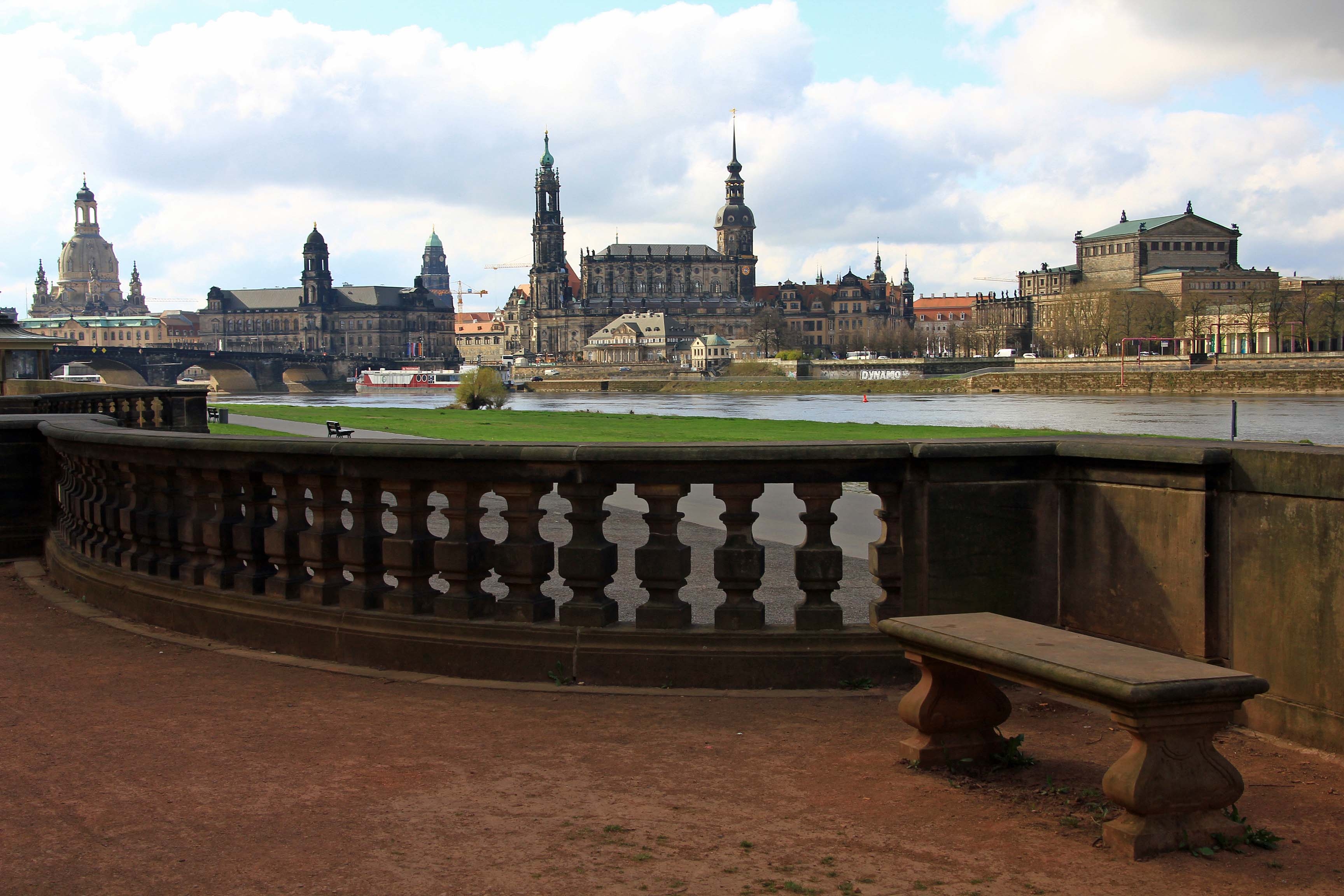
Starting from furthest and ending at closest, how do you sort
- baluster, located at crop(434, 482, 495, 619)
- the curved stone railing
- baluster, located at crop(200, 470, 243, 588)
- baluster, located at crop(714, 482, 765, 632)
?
baluster, located at crop(200, 470, 243, 588)
baluster, located at crop(434, 482, 495, 619)
baluster, located at crop(714, 482, 765, 632)
the curved stone railing

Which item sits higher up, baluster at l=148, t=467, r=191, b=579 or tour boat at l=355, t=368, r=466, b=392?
baluster at l=148, t=467, r=191, b=579

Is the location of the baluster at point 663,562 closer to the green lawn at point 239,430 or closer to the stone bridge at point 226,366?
the green lawn at point 239,430

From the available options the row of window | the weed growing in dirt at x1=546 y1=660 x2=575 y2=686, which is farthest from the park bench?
the row of window

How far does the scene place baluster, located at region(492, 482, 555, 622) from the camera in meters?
5.05

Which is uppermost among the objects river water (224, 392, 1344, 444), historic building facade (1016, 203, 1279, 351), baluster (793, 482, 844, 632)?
historic building facade (1016, 203, 1279, 351)

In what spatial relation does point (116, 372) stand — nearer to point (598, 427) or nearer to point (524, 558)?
point (598, 427)

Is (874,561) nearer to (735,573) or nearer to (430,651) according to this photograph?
(735,573)

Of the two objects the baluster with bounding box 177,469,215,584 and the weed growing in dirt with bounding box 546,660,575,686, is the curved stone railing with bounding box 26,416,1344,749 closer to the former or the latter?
the weed growing in dirt with bounding box 546,660,575,686

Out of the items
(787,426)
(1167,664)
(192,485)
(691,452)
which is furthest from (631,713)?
(787,426)

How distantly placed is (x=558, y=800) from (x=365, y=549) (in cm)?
200

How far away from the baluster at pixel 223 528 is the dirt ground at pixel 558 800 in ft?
2.93

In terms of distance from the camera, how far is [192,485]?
6.15m

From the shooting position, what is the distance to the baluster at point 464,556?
16.9ft

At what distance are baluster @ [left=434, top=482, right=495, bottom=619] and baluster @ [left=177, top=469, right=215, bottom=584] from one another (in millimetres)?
1524
